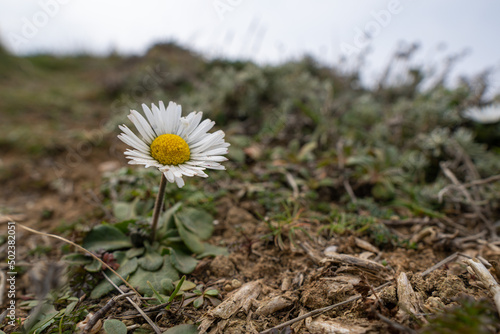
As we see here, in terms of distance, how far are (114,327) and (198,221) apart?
0.82 m

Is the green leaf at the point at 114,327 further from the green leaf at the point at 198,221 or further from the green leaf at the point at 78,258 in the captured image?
the green leaf at the point at 198,221

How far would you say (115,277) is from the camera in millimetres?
1448

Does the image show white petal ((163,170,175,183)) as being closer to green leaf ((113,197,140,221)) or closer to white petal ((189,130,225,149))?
white petal ((189,130,225,149))

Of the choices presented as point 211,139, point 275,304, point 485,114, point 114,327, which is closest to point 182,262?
point 114,327

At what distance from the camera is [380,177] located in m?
2.51

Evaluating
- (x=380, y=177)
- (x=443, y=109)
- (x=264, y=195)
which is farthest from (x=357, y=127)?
(x=264, y=195)

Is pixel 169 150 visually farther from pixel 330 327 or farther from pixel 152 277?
pixel 330 327

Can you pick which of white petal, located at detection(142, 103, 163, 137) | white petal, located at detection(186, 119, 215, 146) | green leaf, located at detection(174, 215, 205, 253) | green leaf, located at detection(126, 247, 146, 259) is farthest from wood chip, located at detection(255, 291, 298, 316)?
white petal, located at detection(142, 103, 163, 137)

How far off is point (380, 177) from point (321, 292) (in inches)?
62.6

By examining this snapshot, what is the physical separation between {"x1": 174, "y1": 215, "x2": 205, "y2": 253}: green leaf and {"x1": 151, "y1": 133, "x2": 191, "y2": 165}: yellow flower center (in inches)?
19.3

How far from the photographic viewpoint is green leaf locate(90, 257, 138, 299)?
1381 mm

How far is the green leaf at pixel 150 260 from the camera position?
151cm

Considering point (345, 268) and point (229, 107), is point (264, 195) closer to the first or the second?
point (345, 268)

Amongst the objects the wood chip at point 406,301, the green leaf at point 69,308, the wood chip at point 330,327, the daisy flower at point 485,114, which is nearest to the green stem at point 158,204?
the green leaf at point 69,308
